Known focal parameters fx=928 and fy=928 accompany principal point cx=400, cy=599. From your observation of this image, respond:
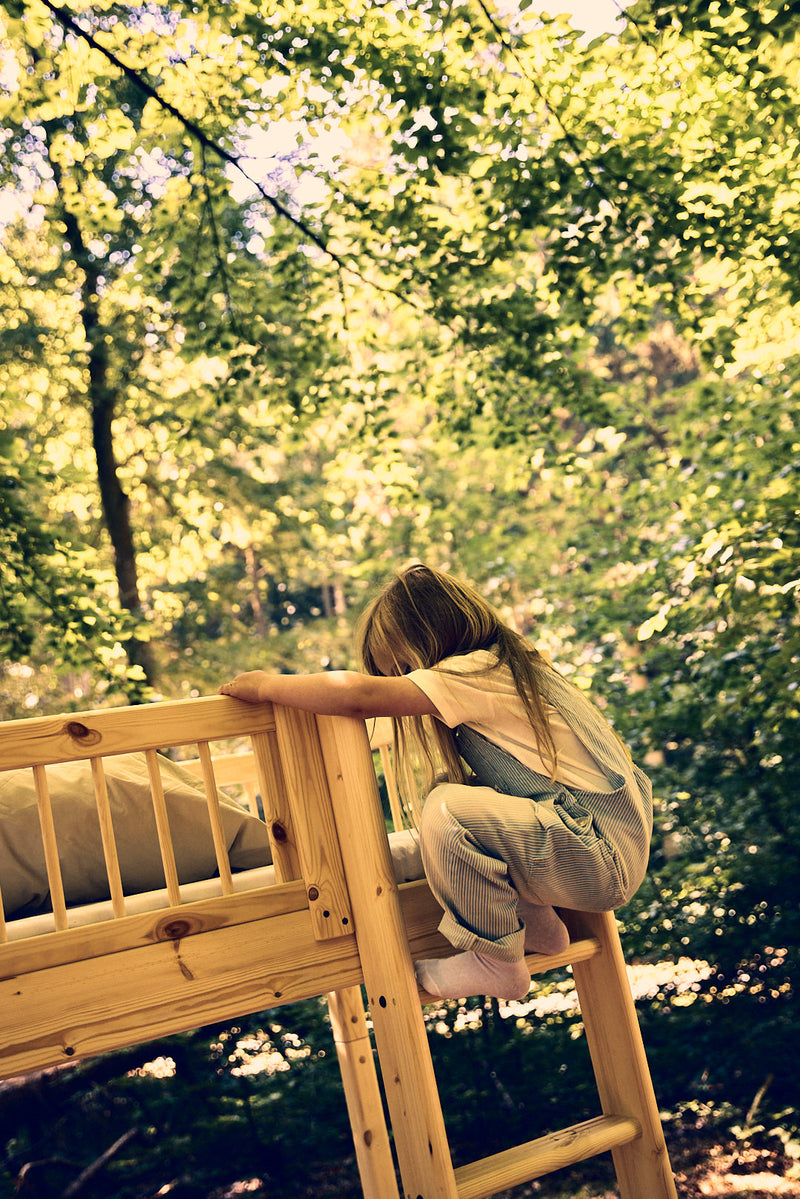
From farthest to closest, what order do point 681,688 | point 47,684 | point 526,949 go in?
point 47,684 < point 681,688 < point 526,949

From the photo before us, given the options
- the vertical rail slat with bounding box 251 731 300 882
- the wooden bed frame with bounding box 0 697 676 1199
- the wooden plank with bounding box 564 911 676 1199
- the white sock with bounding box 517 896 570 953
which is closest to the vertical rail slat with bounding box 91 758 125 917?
the wooden bed frame with bounding box 0 697 676 1199

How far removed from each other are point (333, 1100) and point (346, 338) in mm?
3458

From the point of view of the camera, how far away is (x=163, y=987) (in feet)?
4.98

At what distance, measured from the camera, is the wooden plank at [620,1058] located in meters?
1.95

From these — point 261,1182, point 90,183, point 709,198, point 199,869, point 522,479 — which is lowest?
point 261,1182

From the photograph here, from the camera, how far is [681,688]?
462 centimetres

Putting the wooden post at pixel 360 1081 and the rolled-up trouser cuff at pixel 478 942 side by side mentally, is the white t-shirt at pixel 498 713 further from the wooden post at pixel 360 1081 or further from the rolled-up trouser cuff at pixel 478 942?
the wooden post at pixel 360 1081

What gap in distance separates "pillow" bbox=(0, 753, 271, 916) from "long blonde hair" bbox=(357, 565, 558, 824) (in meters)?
0.43

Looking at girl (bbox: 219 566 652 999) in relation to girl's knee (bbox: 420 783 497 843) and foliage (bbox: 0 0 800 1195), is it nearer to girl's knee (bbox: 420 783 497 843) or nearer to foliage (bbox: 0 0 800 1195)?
girl's knee (bbox: 420 783 497 843)

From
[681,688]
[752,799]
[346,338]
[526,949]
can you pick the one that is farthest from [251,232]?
[526,949]

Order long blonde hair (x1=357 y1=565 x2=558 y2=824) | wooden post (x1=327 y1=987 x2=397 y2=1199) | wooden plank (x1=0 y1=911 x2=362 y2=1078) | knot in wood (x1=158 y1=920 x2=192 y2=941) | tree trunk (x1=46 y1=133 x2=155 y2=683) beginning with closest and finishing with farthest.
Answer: wooden plank (x1=0 y1=911 x2=362 y2=1078), knot in wood (x1=158 y1=920 x2=192 y2=941), long blonde hair (x1=357 y1=565 x2=558 y2=824), wooden post (x1=327 y1=987 x2=397 y2=1199), tree trunk (x1=46 y1=133 x2=155 y2=683)

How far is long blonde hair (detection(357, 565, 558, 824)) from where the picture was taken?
190 cm

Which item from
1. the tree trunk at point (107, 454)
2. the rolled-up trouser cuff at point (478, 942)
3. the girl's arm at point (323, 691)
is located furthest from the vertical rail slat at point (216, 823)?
the tree trunk at point (107, 454)

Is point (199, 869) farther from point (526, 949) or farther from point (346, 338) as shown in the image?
point (346, 338)
